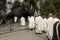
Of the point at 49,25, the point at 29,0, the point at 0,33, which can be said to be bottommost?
the point at 0,33

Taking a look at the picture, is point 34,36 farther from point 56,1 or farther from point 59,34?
point 56,1

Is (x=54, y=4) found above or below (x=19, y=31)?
above

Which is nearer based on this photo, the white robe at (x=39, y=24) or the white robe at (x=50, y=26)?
the white robe at (x=50, y=26)

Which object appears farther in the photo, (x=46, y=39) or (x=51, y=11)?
(x=51, y=11)

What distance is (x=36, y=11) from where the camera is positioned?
16328mm

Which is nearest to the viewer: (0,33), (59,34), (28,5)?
(59,34)

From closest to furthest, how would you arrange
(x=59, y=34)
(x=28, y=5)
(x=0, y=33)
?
(x=59, y=34), (x=0, y=33), (x=28, y=5)

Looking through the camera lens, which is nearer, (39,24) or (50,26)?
(50,26)

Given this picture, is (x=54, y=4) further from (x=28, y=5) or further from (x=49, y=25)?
(x=49, y=25)

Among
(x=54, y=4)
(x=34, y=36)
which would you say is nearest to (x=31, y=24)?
(x=34, y=36)

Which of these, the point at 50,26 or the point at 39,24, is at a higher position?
the point at 50,26

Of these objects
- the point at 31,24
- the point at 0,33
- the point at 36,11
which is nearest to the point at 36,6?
the point at 36,11

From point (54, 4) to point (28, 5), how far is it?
320 centimetres

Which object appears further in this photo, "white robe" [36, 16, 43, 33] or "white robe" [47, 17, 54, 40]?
"white robe" [36, 16, 43, 33]
